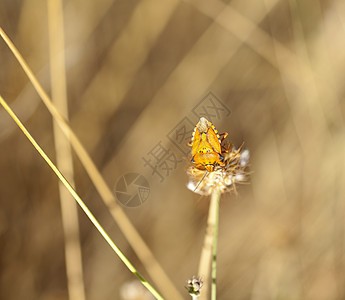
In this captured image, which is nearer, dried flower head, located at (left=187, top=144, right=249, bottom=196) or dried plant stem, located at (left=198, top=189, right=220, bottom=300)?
dried flower head, located at (left=187, top=144, right=249, bottom=196)

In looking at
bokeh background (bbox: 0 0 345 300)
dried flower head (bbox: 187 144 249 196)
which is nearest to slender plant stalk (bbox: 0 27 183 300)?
bokeh background (bbox: 0 0 345 300)

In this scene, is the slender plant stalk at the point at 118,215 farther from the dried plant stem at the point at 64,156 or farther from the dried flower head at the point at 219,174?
the dried flower head at the point at 219,174

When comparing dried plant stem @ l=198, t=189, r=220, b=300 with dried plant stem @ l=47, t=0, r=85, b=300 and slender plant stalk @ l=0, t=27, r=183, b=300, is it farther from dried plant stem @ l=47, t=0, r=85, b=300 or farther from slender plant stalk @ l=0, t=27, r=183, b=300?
dried plant stem @ l=47, t=0, r=85, b=300

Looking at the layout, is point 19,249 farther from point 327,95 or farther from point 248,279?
point 327,95

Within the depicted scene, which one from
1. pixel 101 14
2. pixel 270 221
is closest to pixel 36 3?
pixel 101 14

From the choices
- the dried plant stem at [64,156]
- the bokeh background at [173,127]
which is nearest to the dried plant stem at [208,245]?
the bokeh background at [173,127]

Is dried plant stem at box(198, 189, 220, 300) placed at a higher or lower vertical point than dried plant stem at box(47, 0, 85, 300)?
lower
